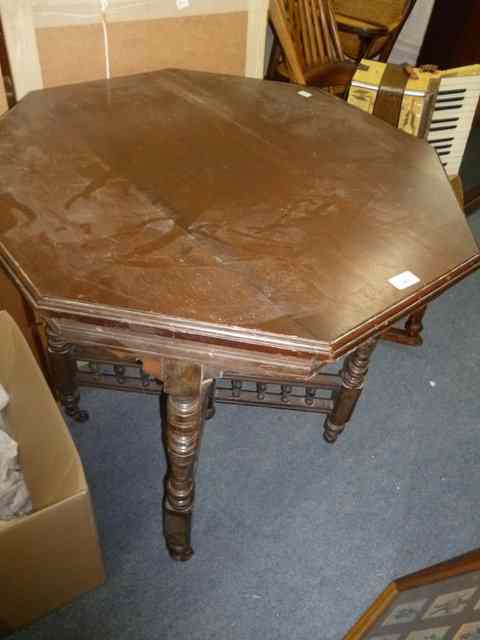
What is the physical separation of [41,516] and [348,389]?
2.71 feet

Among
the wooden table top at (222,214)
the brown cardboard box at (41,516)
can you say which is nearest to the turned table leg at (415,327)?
the wooden table top at (222,214)

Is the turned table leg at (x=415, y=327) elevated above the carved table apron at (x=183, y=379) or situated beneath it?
situated beneath

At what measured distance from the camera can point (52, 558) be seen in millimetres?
1022

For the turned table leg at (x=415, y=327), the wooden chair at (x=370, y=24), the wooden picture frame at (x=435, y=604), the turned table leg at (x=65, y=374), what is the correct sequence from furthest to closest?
the wooden chair at (x=370, y=24)
the turned table leg at (x=415, y=327)
the turned table leg at (x=65, y=374)
the wooden picture frame at (x=435, y=604)

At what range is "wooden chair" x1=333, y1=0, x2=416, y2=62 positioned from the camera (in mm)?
2621

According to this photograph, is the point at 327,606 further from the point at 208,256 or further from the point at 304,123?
the point at 304,123

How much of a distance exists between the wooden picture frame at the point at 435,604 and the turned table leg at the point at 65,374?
886mm

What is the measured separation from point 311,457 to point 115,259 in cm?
96

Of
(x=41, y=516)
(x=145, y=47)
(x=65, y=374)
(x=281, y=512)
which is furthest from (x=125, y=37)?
(x=281, y=512)

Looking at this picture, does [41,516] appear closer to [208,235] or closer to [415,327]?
[208,235]

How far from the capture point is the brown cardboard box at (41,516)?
0.94 meters

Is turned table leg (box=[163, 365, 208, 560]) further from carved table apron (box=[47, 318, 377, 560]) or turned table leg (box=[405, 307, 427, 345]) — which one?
turned table leg (box=[405, 307, 427, 345])

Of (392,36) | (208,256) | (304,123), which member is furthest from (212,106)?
(392,36)

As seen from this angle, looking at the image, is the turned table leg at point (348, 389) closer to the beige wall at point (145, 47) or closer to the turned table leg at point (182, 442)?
the turned table leg at point (182, 442)
